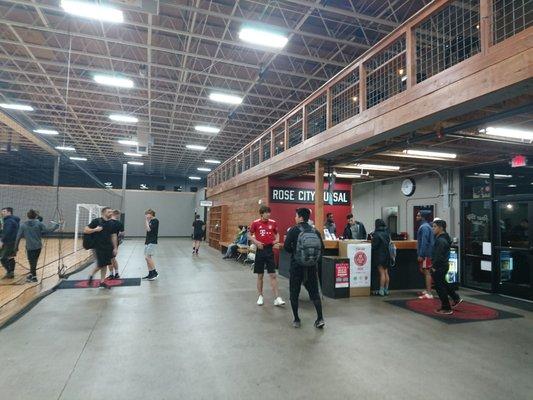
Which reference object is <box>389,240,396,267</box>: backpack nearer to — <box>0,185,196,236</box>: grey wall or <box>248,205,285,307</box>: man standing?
<box>248,205,285,307</box>: man standing

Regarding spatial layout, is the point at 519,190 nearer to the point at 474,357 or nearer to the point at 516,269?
the point at 516,269

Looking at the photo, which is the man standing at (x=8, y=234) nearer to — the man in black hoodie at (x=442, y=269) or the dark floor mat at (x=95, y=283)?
the dark floor mat at (x=95, y=283)

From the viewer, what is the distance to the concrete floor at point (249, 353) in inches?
107

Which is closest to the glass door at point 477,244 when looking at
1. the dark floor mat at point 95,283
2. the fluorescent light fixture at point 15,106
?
the dark floor mat at point 95,283

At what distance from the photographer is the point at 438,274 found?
4988 mm

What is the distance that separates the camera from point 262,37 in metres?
7.78

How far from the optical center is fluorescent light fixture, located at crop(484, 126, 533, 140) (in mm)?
5176

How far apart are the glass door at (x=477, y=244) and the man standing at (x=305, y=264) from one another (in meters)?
4.67

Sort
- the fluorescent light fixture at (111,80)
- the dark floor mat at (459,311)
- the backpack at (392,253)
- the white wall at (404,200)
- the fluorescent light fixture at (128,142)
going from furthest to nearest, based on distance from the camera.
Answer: the fluorescent light fixture at (128,142) < the fluorescent light fixture at (111,80) < the white wall at (404,200) < the backpack at (392,253) < the dark floor mat at (459,311)

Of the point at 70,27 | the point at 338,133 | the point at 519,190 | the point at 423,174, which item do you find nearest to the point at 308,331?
the point at 338,133

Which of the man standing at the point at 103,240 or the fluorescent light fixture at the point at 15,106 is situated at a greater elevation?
the fluorescent light fixture at the point at 15,106

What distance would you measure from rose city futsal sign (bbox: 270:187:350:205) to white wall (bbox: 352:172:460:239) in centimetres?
145

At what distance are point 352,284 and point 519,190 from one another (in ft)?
12.7

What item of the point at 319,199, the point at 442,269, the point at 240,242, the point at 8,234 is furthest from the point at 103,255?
the point at 442,269
